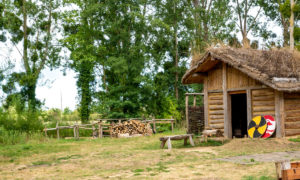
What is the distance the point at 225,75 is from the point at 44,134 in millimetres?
13169

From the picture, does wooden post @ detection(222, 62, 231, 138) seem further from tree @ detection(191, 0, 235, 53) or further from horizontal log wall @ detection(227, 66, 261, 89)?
tree @ detection(191, 0, 235, 53)

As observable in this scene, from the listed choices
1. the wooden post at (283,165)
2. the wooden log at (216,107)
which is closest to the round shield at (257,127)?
the wooden log at (216,107)

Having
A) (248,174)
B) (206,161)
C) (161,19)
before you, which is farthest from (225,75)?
(161,19)

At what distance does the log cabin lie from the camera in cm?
1431

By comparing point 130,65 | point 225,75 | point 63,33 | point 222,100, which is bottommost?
point 222,100

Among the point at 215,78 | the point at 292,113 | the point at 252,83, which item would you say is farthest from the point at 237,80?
the point at 292,113

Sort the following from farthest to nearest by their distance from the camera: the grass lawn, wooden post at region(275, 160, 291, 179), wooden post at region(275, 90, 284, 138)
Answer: wooden post at region(275, 90, 284, 138)
the grass lawn
wooden post at region(275, 160, 291, 179)

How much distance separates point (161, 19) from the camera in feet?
104

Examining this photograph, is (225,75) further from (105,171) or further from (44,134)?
(44,134)

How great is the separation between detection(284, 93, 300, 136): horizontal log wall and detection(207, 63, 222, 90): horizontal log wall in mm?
3197

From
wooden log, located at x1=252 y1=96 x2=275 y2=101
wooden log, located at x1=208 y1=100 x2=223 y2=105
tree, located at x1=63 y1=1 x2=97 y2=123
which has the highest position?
tree, located at x1=63 y1=1 x2=97 y2=123

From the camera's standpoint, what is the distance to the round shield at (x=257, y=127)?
14.5 m

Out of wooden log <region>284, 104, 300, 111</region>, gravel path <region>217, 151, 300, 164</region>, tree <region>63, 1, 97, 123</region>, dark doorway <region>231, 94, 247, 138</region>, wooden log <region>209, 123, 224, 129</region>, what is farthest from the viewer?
tree <region>63, 1, 97, 123</region>

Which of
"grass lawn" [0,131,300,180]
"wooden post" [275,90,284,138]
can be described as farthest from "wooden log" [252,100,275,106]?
"grass lawn" [0,131,300,180]
